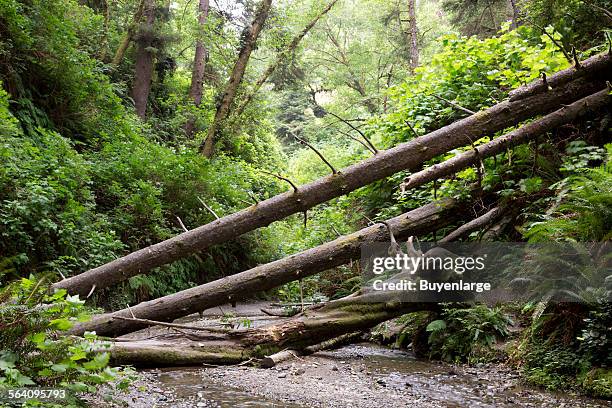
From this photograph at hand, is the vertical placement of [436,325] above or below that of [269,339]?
above

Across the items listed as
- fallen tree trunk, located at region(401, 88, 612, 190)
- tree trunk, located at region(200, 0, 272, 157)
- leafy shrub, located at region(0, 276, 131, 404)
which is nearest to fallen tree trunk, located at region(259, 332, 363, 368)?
leafy shrub, located at region(0, 276, 131, 404)

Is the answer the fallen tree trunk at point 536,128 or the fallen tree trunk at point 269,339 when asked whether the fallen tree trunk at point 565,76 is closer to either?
the fallen tree trunk at point 536,128

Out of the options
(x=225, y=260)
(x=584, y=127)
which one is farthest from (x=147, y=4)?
(x=584, y=127)

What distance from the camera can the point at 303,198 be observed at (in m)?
6.48

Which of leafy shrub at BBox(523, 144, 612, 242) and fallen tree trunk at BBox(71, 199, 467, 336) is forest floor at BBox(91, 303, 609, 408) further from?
leafy shrub at BBox(523, 144, 612, 242)

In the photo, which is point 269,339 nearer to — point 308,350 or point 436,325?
point 308,350

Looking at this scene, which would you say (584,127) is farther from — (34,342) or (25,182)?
(25,182)

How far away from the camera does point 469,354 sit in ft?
18.4

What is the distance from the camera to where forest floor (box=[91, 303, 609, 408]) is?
13.6ft

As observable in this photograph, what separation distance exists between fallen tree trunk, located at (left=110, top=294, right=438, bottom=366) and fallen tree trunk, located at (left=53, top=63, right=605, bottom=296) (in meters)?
1.29

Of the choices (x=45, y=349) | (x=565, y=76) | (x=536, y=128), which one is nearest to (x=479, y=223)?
(x=536, y=128)

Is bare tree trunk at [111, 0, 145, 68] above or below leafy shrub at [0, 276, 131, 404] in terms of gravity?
above

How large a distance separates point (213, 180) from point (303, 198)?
16.5 feet

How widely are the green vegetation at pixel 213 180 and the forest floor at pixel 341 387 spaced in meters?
0.37
